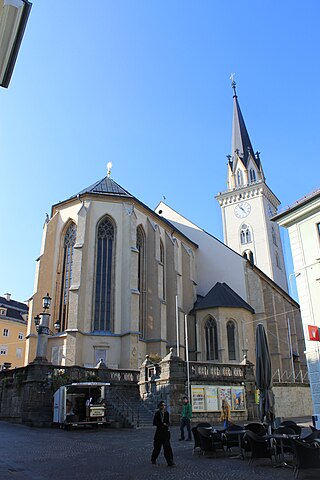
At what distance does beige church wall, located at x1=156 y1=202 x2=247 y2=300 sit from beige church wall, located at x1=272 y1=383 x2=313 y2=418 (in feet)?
41.0

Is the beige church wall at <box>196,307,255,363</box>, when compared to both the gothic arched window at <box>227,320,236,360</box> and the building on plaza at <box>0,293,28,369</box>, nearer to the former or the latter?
the gothic arched window at <box>227,320,236,360</box>

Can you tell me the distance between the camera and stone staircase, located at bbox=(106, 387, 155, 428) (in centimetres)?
1858

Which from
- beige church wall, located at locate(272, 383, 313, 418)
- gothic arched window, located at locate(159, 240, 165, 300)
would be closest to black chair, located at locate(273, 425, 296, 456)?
beige church wall, located at locate(272, 383, 313, 418)

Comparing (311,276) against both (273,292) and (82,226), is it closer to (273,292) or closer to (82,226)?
(82,226)

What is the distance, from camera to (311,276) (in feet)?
59.1

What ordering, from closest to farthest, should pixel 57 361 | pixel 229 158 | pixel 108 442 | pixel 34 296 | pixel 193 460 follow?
1. pixel 193 460
2. pixel 108 442
3. pixel 57 361
4. pixel 34 296
5. pixel 229 158

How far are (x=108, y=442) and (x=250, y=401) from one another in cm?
1039

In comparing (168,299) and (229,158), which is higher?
(229,158)

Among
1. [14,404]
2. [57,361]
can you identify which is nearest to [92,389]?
[14,404]

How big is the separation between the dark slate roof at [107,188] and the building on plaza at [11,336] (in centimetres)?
2740

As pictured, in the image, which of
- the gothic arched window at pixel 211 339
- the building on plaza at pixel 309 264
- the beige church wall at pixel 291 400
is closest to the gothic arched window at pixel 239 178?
the gothic arched window at pixel 211 339

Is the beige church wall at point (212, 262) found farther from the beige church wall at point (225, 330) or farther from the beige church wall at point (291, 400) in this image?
the beige church wall at point (291, 400)

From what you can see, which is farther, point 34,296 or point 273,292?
point 273,292

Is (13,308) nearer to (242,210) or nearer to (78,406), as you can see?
(242,210)
